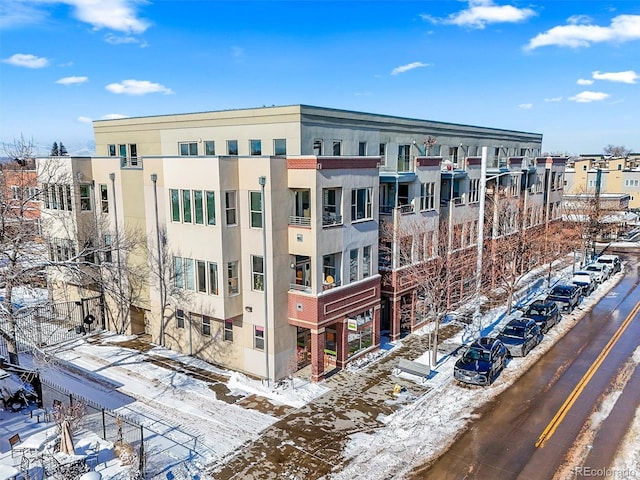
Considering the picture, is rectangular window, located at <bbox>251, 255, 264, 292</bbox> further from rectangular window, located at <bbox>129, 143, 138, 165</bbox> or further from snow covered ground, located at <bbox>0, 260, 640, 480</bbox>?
rectangular window, located at <bbox>129, 143, 138, 165</bbox>

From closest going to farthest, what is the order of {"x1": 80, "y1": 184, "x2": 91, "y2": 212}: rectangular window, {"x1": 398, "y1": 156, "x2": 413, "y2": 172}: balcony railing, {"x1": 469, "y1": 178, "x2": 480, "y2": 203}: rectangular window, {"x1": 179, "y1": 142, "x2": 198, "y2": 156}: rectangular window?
{"x1": 80, "y1": 184, "x2": 91, "y2": 212}: rectangular window < {"x1": 179, "y1": 142, "x2": 198, "y2": 156}: rectangular window < {"x1": 398, "y1": 156, "x2": 413, "y2": 172}: balcony railing < {"x1": 469, "y1": 178, "x2": 480, "y2": 203}: rectangular window

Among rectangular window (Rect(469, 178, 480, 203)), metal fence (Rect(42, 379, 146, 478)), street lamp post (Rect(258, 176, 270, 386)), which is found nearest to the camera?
metal fence (Rect(42, 379, 146, 478))

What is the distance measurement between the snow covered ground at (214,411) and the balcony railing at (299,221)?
761 centimetres

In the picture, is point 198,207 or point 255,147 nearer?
point 198,207

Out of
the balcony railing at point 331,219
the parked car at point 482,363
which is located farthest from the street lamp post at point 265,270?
the parked car at point 482,363

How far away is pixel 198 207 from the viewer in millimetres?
23906

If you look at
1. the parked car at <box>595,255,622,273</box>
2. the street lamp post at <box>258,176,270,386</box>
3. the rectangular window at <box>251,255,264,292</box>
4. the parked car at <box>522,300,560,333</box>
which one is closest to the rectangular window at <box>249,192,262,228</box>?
the street lamp post at <box>258,176,270,386</box>

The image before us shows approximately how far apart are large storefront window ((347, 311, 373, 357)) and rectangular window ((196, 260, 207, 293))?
7498mm

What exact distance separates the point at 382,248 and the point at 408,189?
4.38 m

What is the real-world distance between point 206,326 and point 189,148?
473 inches

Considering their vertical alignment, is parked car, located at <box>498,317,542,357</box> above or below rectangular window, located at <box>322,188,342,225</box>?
below

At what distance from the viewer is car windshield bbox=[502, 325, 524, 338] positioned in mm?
27528

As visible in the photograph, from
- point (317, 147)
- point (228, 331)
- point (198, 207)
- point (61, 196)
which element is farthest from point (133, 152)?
point (228, 331)

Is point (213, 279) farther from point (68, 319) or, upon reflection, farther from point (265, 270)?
point (68, 319)
